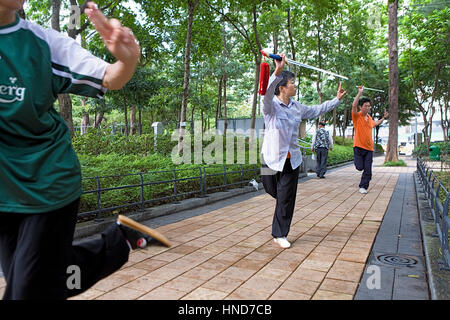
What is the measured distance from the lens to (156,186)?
660 cm

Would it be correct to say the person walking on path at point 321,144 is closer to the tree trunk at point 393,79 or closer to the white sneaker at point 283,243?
the white sneaker at point 283,243

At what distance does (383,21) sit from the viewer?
23.8 m

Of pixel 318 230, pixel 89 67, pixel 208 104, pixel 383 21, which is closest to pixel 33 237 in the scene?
pixel 89 67

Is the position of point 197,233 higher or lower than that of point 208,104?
lower

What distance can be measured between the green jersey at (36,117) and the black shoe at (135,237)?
1.11ft

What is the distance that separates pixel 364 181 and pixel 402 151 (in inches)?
1709

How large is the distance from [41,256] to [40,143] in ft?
1.60

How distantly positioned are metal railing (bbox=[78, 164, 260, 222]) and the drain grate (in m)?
3.67

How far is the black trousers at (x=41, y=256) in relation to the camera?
1.54m

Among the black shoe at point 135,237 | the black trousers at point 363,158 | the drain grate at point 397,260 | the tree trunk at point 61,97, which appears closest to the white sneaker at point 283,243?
the drain grate at point 397,260

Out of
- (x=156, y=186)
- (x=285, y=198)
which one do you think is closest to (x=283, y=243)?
(x=285, y=198)

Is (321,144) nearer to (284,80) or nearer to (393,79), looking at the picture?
(284,80)

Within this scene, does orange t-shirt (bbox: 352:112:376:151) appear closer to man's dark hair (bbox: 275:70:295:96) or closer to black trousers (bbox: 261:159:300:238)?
man's dark hair (bbox: 275:70:295:96)

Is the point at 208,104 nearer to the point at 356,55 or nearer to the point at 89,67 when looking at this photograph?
the point at 356,55
